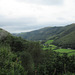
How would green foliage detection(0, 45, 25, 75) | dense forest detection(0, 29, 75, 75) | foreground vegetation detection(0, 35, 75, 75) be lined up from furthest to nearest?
dense forest detection(0, 29, 75, 75) → foreground vegetation detection(0, 35, 75, 75) → green foliage detection(0, 45, 25, 75)

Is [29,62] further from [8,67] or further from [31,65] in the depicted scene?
[8,67]

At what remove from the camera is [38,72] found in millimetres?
23172

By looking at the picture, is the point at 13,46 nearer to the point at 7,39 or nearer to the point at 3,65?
the point at 7,39

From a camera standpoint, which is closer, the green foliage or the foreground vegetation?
the green foliage

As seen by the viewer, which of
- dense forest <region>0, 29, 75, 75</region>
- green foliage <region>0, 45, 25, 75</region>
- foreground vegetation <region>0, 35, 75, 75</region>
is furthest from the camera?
dense forest <region>0, 29, 75, 75</region>

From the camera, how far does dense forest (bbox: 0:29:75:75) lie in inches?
739

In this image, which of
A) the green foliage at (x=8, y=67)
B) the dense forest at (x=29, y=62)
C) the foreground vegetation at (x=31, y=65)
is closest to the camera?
the green foliage at (x=8, y=67)

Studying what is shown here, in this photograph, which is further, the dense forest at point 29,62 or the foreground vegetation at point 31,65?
the dense forest at point 29,62

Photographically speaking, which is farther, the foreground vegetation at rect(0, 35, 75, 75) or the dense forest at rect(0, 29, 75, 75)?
the dense forest at rect(0, 29, 75, 75)

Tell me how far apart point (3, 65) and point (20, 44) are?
87.6 feet

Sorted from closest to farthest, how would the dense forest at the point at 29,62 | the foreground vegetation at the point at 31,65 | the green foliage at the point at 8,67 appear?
the green foliage at the point at 8,67 < the foreground vegetation at the point at 31,65 < the dense forest at the point at 29,62

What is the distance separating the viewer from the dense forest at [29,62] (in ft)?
61.6

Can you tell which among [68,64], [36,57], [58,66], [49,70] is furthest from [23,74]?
[36,57]

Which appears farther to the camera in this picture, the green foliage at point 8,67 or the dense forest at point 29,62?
the dense forest at point 29,62
